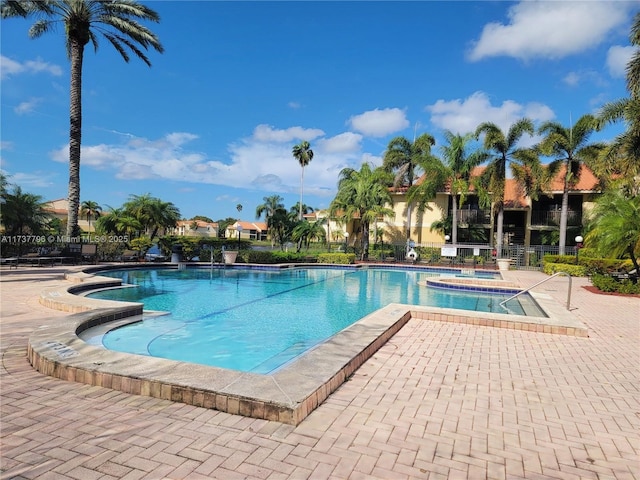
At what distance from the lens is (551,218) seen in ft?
97.6

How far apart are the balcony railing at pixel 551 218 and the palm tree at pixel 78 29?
28388 mm

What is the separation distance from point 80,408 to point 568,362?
5698 mm

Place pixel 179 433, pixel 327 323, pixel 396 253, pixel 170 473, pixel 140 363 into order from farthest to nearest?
pixel 396 253 < pixel 327 323 < pixel 140 363 < pixel 179 433 < pixel 170 473

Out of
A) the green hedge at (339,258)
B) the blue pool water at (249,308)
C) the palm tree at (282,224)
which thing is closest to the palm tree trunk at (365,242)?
the green hedge at (339,258)

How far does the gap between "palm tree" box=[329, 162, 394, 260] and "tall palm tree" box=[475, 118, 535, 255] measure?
6988 mm

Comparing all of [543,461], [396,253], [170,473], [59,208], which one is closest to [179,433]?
[170,473]

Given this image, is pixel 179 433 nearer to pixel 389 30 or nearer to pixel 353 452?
pixel 353 452

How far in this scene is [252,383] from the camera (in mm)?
3486

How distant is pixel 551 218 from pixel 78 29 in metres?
32.3

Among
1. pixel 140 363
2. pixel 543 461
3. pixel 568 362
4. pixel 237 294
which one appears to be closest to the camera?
pixel 543 461

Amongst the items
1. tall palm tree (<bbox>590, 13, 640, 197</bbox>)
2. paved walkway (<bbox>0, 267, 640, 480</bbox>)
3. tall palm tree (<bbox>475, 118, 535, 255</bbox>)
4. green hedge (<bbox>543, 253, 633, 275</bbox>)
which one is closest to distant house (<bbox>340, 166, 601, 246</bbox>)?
tall palm tree (<bbox>475, 118, 535, 255</bbox>)

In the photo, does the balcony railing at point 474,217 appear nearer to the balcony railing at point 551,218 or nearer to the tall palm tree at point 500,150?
the balcony railing at point 551,218

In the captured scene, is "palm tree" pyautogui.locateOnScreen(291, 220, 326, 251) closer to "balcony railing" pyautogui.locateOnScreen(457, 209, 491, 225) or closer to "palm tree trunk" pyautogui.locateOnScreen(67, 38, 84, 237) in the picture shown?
"balcony railing" pyautogui.locateOnScreen(457, 209, 491, 225)

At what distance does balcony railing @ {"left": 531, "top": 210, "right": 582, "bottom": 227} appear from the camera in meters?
29.2
